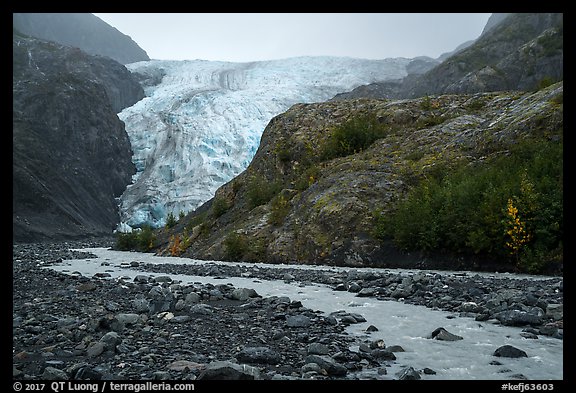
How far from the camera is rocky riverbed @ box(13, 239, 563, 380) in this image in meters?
4.35

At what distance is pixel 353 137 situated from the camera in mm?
24594

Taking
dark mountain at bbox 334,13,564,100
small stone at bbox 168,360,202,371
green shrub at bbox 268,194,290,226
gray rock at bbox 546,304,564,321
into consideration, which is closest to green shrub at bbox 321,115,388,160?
green shrub at bbox 268,194,290,226

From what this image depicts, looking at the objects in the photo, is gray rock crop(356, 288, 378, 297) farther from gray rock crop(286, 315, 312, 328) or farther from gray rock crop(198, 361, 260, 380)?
gray rock crop(198, 361, 260, 380)

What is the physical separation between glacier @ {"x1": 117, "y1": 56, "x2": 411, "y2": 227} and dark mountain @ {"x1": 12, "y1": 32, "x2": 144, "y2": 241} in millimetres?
3563

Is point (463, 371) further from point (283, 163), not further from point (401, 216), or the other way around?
point (283, 163)

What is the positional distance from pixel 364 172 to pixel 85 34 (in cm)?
14369

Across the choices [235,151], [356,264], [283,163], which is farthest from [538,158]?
[235,151]

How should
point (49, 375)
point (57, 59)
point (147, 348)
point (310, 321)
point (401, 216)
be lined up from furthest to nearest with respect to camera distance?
point (57, 59) → point (401, 216) → point (310, 321) → point (147, 348) → point (49, 375)

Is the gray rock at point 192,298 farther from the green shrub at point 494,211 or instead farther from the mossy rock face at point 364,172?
the green shrub at point 494,211

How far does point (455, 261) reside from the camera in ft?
45.6

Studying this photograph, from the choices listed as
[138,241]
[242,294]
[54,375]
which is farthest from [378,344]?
[138,241]

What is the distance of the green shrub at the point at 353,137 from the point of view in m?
24.4

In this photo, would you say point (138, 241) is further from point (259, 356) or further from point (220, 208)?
point (259, 356)
